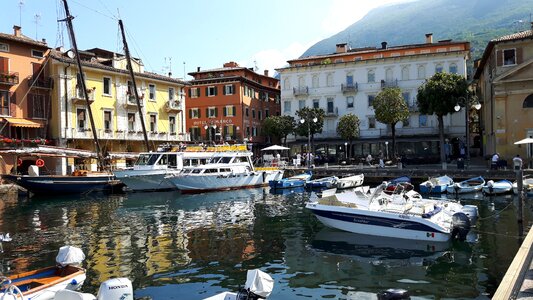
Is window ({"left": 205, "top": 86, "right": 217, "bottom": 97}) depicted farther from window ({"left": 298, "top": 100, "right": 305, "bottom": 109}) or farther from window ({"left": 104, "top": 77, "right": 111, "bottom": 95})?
window ({"left": 104, "top": 77, "right": 111, "bottom": 95})

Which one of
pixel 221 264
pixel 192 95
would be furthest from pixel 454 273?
pixel 192 95

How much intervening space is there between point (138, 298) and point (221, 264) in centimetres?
361

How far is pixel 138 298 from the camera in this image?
11.8 metres

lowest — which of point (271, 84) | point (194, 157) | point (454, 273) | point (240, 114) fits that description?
point (454, 273)

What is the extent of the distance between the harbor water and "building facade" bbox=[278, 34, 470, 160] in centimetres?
3371

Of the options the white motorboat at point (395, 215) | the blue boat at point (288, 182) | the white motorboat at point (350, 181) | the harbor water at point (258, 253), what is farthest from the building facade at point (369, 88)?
the white motorboat at point (395, 215)

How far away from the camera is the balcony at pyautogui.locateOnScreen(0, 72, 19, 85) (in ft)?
142

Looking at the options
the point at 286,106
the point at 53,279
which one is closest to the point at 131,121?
the point at 286,106

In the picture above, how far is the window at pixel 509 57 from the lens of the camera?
4188cm

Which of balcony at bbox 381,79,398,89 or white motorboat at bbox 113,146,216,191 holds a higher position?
balcony at bbox 381,79,398,89

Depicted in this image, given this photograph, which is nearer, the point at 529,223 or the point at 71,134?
the point at 529,223

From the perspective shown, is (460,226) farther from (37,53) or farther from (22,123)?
(37,53)

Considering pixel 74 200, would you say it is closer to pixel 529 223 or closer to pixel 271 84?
pixel 529 223

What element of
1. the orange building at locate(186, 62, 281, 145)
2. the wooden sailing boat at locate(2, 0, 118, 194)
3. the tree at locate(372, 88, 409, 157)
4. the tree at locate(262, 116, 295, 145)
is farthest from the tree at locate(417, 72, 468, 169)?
the wooden sailing boat at locate(2, 0, 118, 194)
